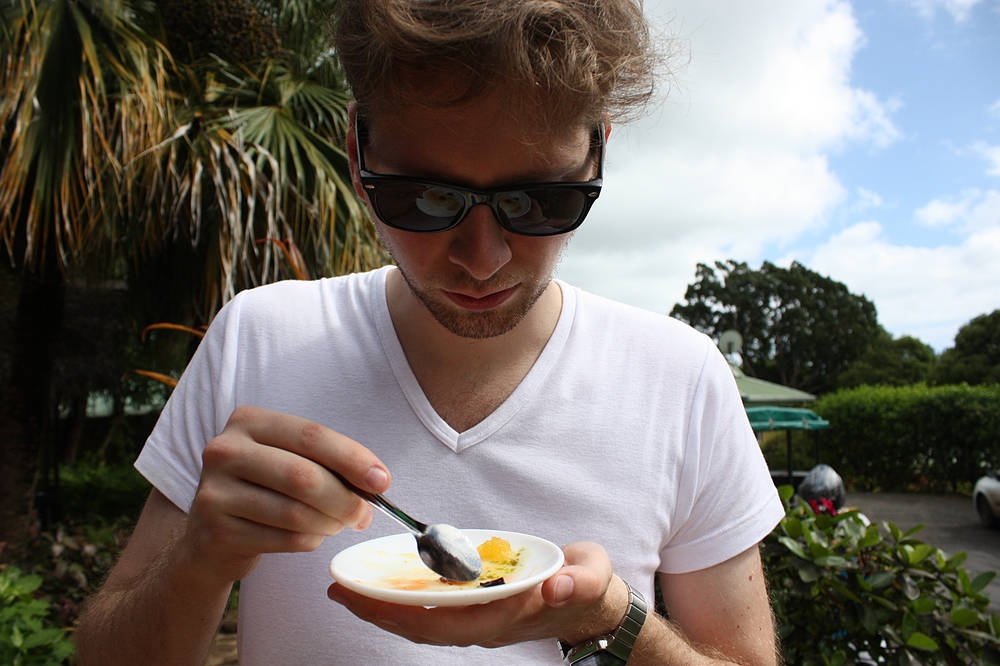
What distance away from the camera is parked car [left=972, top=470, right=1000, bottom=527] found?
34.7 feet

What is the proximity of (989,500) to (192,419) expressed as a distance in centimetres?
1309

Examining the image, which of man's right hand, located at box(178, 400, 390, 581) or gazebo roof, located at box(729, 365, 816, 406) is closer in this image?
man's right hand, located at box(178, 400, 390, 581)

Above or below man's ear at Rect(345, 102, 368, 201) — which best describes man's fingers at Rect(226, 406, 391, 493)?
below

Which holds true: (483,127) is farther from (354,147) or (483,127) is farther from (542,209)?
(354,147)

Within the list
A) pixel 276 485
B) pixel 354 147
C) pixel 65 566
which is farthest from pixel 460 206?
pixel 65 566

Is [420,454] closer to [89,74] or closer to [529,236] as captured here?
[529,236]

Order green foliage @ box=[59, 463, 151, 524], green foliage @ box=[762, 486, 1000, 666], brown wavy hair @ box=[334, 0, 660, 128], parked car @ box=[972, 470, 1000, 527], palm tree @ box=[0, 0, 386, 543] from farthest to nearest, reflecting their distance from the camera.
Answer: parked car @ box=[972, 470, 1000, 527], green foliage @ box=[59, 463, 151, 524], palm tree @ box=[0, 0, 386, 543], green foliage @ box=[762, 486, 1000, 666], brown wavy hair @ box=[334, 0, 660, 128]

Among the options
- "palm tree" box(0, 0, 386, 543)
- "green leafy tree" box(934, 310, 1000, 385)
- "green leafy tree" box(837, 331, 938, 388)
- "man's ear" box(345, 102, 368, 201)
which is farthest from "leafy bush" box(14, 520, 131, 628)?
"green leafy tree" box(837, 331, 938, 388)

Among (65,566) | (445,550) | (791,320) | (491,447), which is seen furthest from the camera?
(791,320)

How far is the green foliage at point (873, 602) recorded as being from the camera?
2.27 metres

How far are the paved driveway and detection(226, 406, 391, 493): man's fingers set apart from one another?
845cm

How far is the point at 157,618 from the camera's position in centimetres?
93

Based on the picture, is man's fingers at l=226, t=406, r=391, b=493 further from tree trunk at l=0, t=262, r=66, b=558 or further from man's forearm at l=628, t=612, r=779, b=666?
tree trunk at l=0, t=262, r=66, b=558

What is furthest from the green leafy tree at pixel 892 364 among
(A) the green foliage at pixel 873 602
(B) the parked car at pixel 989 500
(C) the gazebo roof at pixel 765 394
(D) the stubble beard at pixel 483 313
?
(D) the stubble beard at pixel 483 313
